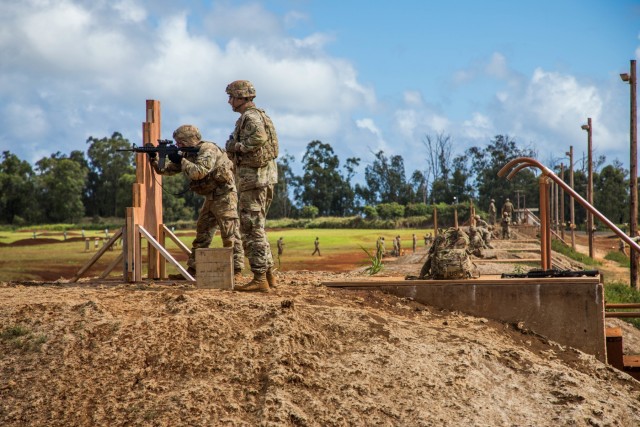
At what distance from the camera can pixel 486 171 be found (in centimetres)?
8138

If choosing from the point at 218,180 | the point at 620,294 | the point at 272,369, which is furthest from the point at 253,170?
the point at 620,294

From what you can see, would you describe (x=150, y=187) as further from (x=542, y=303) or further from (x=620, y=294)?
(x=620, y=294)

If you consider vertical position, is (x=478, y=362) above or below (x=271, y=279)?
below

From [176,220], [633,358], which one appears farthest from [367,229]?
[633,358]

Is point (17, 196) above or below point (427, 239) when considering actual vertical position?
above

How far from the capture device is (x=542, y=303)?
961cm

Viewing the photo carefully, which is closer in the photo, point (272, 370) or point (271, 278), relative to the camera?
point (272, 370)

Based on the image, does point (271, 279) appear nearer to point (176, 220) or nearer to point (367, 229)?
point (367, 229)

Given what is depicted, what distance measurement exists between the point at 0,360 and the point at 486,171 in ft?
251

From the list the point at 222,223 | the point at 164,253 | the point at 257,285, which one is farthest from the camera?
the point at 222,223

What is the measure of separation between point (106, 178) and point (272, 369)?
68.7 m

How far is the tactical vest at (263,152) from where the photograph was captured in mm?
9922


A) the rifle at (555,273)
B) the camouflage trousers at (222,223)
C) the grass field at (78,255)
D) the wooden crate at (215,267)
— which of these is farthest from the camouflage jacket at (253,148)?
the grass field at (78,255)

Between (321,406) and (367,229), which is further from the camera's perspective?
(367,229)
